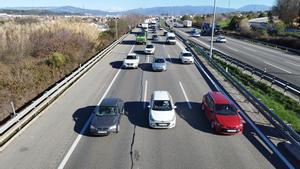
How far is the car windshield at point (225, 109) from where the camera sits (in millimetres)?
14834

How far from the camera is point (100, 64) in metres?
31.3

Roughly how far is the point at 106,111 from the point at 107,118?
59 centimetres

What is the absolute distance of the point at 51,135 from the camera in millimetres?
13883

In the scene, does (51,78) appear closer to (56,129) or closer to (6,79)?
(6,79)

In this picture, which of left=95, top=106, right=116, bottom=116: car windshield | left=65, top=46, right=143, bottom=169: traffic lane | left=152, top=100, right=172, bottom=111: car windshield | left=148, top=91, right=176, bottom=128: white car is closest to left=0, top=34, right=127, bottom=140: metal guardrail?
A: left=65, top=46, right=143, bottom=169: traffic lane

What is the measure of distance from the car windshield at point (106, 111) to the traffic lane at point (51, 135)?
4.57 ft

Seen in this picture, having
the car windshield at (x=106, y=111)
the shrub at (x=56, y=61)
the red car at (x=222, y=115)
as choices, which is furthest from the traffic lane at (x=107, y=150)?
the shrub at (x=56, y=61)

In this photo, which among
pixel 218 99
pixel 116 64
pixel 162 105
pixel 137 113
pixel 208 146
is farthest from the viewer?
pixel 116 64

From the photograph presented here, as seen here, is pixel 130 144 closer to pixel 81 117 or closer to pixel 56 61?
pixel 81 117

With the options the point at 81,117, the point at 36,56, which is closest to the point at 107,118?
the point at 81,117

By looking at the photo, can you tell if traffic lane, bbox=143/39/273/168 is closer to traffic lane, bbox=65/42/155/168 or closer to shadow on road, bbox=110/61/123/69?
traffic lane, bbox=65/42/155/168

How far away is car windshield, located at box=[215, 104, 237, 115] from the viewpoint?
48.7 ft

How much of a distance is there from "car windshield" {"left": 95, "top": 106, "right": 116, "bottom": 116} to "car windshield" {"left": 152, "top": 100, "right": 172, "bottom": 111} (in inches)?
88.3

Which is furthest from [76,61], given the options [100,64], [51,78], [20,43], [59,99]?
[59,99]
